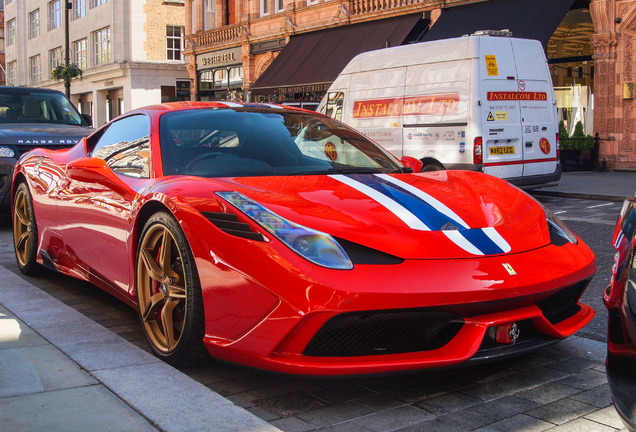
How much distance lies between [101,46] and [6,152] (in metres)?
39.5

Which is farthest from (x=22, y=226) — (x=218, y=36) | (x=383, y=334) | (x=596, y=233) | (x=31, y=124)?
(x=218, y=36)

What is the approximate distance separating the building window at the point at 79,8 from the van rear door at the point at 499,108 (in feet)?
138

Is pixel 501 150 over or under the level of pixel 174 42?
under

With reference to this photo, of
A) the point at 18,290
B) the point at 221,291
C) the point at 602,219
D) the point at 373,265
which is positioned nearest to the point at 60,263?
the point at 18,290

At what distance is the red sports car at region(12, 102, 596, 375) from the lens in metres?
2.89

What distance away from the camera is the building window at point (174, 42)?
4391 cm

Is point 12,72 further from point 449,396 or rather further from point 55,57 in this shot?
point 449,396

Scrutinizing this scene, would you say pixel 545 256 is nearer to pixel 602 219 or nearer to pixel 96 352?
pixel 96 352

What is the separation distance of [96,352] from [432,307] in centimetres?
164

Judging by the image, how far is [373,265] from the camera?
2.93 m

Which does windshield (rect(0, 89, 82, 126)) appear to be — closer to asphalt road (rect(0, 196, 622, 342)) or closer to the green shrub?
asphalt road (rect(0, 196, 622, 342))

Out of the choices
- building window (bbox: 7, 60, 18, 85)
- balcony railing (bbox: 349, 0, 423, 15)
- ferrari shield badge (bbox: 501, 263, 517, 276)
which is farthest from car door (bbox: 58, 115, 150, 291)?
building window (bbox: 7, 60, 18, 85)

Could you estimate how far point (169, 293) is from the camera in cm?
353

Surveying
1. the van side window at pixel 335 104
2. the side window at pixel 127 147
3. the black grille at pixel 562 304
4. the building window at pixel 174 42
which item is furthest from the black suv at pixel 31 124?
the building window at pixel 174 42
